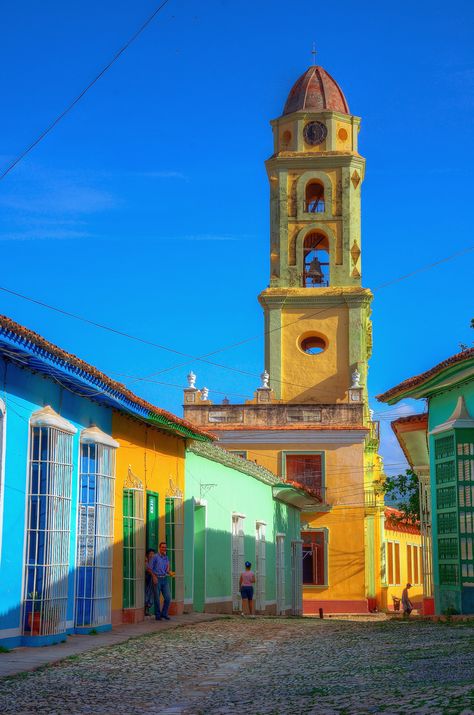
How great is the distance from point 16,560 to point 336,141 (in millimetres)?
27816

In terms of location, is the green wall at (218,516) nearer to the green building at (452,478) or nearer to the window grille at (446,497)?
the green building at (452,478)

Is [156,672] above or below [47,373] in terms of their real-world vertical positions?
below

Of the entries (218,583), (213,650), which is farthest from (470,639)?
(218,583)

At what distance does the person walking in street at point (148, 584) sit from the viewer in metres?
15.9

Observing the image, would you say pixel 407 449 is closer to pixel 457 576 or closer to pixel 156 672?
pixel 457 576

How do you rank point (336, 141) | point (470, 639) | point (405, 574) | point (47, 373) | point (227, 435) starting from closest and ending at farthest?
point (470, 639)
point (47, 373)
point (227, 435)
point (336, 141)
point (405, 574)

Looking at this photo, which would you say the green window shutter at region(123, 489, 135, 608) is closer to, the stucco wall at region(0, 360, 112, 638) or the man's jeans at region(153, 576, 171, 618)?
the man's jeans at region(153, 576, 171, 618)

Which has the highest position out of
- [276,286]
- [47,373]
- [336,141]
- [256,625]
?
[336,141]

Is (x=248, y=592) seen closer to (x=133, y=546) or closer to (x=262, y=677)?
(x=133, y=546)

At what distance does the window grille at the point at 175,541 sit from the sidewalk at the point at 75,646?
1047 millimetres

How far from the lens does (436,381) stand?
16047mm

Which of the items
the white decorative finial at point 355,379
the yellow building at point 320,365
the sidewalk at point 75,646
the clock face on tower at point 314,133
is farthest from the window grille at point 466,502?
the clock face on tower at point 314,133

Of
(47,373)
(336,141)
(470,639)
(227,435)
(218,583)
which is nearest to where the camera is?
(470,639)

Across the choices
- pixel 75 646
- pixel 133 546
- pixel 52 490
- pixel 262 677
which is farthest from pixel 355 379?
pixel 262 677
